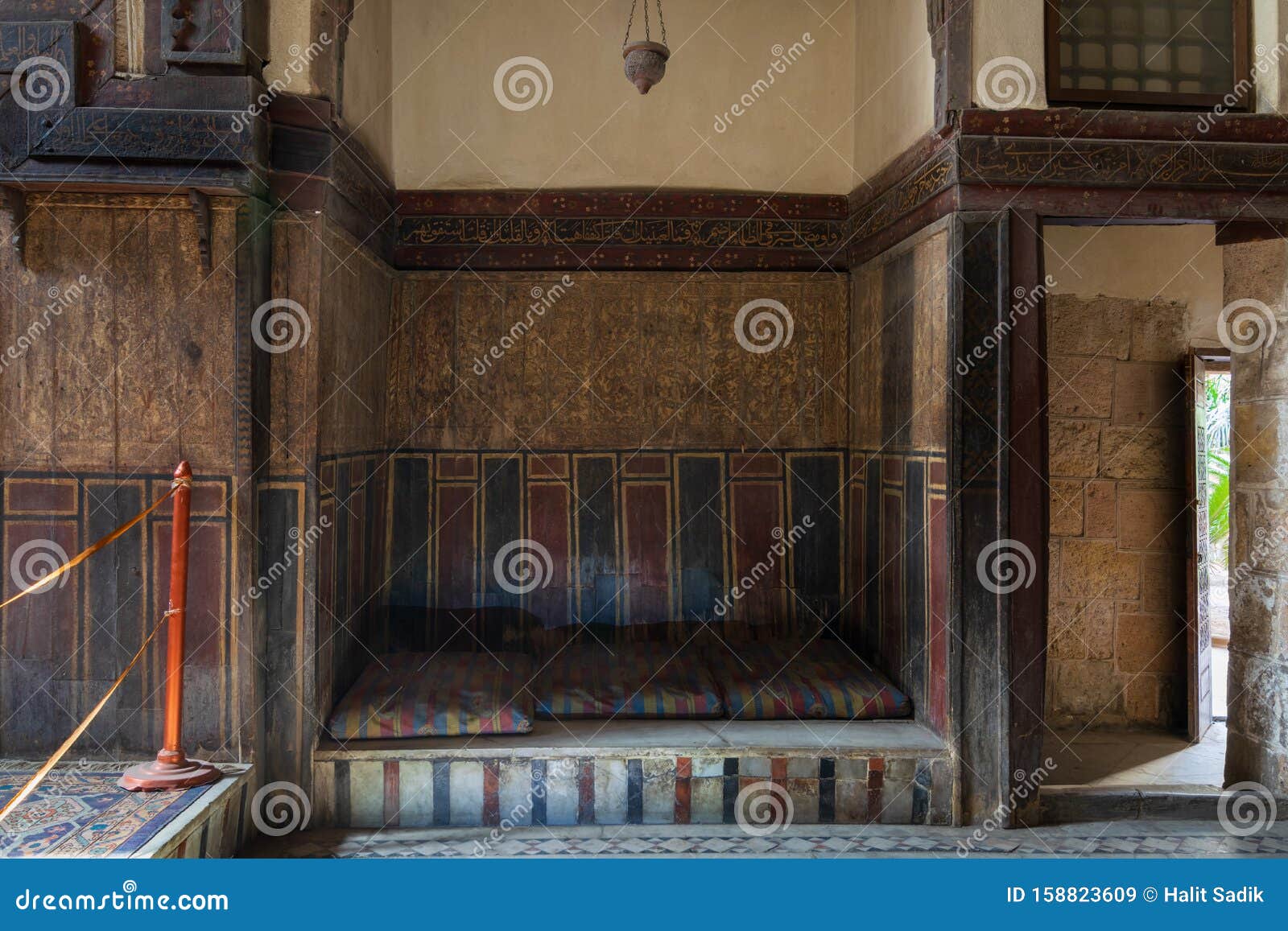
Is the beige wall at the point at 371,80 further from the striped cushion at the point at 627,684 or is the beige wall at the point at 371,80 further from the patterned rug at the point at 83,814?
the patterned rug at the point at 83,814

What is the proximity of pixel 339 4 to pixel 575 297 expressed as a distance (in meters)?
1.77

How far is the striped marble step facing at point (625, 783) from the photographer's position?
405cm

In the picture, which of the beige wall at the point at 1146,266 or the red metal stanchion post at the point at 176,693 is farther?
the beige wall at the point at 1146,266

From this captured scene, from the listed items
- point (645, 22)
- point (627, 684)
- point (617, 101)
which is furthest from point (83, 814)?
point (645, 22)

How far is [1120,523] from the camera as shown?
5.52 metres

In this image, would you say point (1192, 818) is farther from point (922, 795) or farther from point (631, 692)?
point (631, 692)

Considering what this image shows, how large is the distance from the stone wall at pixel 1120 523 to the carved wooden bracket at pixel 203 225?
419 centimetres

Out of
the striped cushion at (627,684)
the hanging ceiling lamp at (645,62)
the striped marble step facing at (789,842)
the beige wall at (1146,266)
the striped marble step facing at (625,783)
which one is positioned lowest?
the striped marble step facing at (789,842)

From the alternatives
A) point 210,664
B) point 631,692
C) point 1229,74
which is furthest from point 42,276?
point 1229,74

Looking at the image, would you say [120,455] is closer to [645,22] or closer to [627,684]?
[627,684]

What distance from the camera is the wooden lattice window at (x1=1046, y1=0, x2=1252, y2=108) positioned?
420cm

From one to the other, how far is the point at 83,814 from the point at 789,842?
8.20 feet

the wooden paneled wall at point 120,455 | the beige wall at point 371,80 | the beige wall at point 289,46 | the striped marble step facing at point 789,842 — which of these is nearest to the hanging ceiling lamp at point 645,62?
the beige wall at point 371,80

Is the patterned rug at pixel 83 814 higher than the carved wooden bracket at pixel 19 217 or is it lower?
lower
